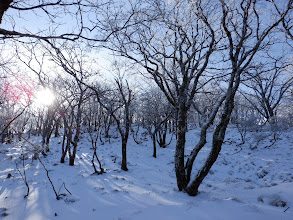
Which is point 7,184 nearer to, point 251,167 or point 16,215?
point 16,215

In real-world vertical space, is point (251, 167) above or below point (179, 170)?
below

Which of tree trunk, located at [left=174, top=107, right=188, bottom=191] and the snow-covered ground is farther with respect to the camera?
tree trunk, located at [left=174, top=107, right=188, bottom=191]

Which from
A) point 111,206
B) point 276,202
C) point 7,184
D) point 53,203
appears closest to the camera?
point 276,202

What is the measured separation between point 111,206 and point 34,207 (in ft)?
6.56

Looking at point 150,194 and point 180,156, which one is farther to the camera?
point 150,194

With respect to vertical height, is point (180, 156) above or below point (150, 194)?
above

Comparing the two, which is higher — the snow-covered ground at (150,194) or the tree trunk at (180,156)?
the tree trunk at (180,156)

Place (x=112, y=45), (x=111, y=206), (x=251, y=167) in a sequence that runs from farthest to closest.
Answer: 1. (x=251, y=167)
2. (x=112, y=45)
3. (x=111, y=206)

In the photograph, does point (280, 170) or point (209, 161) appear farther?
point (280, 170)

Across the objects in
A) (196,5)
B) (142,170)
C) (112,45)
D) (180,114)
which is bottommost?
(142,170)

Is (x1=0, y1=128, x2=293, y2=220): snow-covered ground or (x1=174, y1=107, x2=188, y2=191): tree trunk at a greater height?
(x1=174, y1=107, x2=188, y2=191): tree trunk

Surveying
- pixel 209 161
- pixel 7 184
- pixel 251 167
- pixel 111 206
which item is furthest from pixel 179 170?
pixel 7 184

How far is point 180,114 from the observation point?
4.66 metres

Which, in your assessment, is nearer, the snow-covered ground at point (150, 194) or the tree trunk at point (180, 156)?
the snow-covered ground at point (150, 194)
